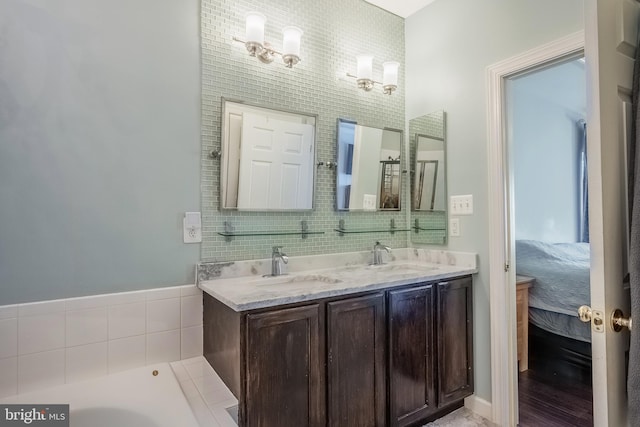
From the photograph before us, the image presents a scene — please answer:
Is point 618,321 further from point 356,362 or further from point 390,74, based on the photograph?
point 390,74

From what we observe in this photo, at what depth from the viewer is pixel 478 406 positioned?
207cm

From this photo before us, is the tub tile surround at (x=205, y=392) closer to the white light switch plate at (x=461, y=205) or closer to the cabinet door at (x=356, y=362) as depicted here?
the cabinet door at (x=356, y=362)

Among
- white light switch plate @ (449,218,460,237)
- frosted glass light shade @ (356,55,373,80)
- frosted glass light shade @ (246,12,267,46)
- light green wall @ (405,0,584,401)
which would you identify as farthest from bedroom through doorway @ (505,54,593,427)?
frosted glass light shade @ (246,12,267,46)

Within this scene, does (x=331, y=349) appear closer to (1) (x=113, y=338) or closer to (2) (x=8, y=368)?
(1) (x=113, y=338)

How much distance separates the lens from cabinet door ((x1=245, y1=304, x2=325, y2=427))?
52.7 inches

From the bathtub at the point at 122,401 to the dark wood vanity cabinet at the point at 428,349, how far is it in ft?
3.35

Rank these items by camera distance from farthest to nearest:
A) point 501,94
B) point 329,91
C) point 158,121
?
point 329,91, point 501,94, point 158,121

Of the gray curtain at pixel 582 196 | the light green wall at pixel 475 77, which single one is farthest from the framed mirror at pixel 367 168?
the gray curtain at pixel 582 196

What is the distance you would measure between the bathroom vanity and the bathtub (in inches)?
8.4

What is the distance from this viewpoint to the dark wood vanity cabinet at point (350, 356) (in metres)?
1.36

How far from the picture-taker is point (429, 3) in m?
2.42

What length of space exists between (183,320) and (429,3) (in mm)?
2612

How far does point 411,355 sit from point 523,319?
4.35 feet

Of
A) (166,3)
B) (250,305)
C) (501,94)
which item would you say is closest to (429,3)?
(501,94)
